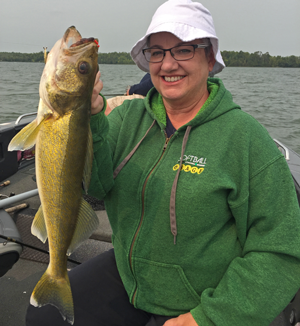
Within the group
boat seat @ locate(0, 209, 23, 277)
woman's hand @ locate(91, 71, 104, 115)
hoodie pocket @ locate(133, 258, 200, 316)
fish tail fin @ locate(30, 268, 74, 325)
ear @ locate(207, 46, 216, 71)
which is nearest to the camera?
woman's hand @ locate(91, 71, 104, 115)

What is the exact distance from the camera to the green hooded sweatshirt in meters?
1.57

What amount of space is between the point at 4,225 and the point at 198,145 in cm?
199

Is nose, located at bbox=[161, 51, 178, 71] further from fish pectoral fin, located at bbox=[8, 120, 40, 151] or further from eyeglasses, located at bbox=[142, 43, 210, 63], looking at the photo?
fish pectoral fin, located at bbox=[8, 120, 40, 151]

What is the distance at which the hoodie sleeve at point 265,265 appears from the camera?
1552mm

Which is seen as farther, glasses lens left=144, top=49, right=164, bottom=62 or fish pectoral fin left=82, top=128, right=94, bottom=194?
glasses lens left=144, top=49, right=164, bottom=62

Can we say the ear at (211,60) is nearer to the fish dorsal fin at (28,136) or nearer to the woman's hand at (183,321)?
the fish dorsal fin at (28,136)

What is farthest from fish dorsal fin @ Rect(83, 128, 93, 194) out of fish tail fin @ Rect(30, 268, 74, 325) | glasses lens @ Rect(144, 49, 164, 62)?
glasses lens @ Rect(144, 49, 164, 62)

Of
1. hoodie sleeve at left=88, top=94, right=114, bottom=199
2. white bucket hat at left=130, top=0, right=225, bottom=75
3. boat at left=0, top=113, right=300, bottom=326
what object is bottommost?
boat at left=0, top=113, right=300, bottom=326

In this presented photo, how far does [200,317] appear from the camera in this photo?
162 centimetres

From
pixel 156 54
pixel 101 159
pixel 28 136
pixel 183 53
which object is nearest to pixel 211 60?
pixel 183 53

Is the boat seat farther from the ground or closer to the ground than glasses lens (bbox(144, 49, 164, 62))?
closer to the ground

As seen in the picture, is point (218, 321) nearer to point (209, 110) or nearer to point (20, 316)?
point (209, 110)

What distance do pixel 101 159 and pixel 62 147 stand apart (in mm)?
284

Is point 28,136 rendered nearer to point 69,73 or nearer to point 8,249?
point 69,73
